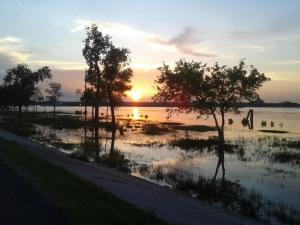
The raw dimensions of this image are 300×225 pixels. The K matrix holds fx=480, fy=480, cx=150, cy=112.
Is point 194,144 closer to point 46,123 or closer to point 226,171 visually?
point 226,171

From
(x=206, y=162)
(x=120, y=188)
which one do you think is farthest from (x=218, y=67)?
(x=120, y=188)

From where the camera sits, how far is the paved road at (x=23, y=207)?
430 inches

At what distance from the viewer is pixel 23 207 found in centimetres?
1226

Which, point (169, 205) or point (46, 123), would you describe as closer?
point (169, 205)

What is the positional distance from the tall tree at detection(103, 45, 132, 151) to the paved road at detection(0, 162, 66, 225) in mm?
35479

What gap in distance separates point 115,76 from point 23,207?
42.1 metres

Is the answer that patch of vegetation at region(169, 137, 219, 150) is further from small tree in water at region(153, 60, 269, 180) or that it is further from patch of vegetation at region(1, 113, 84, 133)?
patch of vegetation at region(1, 113, 84, 133)

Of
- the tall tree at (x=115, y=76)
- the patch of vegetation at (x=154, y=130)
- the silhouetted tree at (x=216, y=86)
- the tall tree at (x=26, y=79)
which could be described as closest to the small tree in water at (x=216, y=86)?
the silhouetted tree at (x=216, y=86)

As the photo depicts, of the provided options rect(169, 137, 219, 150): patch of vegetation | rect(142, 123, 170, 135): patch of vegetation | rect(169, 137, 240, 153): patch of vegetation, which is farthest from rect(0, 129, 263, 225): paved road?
rect(142, 123, 170, 135): patch of vegetation

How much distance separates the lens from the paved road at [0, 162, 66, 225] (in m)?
10.9

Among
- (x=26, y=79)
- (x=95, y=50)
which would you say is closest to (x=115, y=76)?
(x=95, y=50)

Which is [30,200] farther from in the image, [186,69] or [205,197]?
[186,69]

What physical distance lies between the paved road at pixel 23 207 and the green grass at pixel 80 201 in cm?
38

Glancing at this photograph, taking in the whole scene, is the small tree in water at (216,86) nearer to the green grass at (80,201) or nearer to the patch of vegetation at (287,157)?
the patch of vegetation at (287,157)
